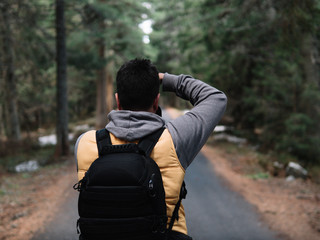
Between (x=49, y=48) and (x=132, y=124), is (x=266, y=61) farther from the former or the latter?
(x=132, y=124)

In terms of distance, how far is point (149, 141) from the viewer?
5.84 ft

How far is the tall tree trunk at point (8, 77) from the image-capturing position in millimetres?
12110

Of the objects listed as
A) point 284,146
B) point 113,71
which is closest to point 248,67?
point 284,146

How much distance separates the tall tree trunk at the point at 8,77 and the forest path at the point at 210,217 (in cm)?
756

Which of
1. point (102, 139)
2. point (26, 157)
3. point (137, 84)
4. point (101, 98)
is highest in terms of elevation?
point (137, 84)

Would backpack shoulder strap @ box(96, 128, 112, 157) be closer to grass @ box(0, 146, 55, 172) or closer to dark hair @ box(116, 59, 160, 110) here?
dark hair @ box(116, 59, 160, 110)

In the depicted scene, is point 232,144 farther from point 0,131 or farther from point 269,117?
point 0,131

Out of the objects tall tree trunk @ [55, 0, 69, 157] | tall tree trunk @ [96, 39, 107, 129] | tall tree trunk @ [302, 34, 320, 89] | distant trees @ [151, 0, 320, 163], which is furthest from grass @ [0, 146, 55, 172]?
tall tree trunk @ [302, 34, 320, 89]

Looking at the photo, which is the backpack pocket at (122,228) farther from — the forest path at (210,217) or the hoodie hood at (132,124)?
the forest path at (210,217)

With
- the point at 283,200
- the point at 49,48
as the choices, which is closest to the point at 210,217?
the point at 283,200

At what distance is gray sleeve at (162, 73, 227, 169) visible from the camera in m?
1.81

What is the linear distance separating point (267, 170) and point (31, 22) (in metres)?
11.0

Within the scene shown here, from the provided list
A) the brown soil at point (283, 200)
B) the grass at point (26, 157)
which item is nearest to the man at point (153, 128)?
the brown soil at point (283, 200)

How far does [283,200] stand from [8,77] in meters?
13.7
